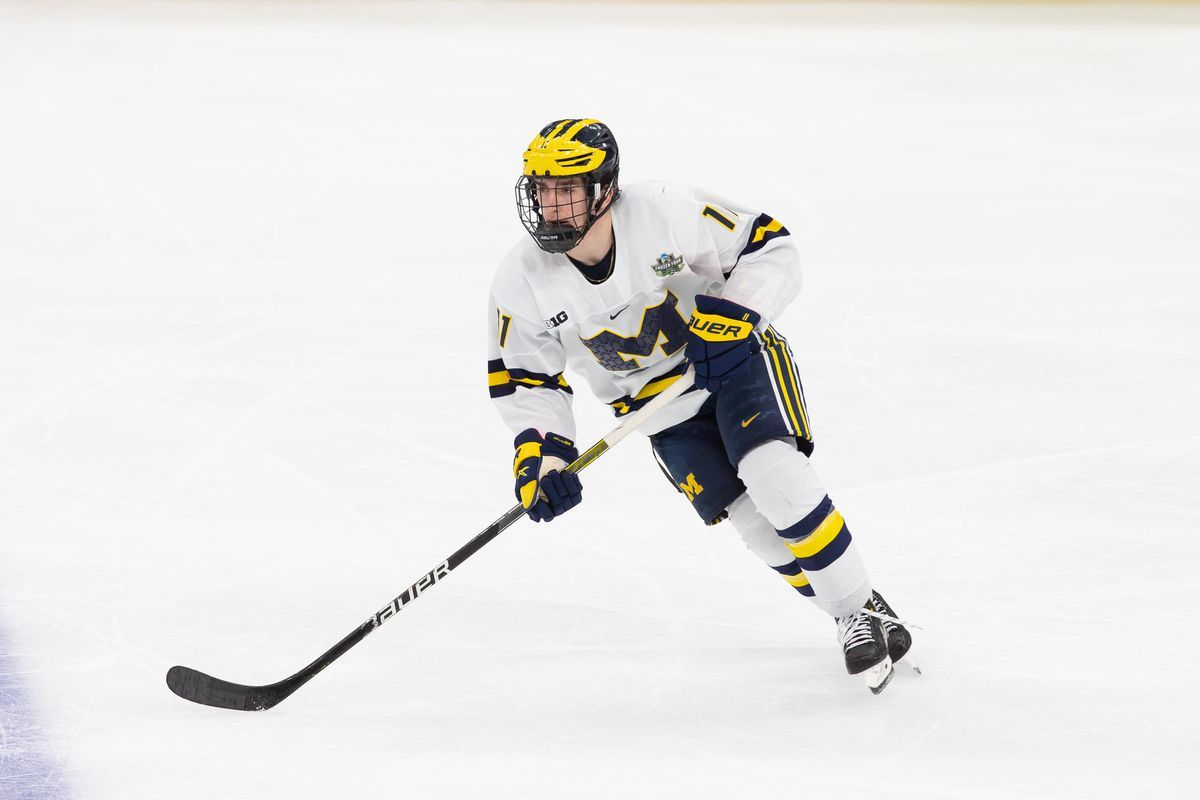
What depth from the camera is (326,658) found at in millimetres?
2639

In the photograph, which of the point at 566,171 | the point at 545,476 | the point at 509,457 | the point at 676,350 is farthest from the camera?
the point at 509,457

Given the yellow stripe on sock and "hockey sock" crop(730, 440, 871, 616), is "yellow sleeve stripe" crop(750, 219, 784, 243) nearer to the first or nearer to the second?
"hockey sock" crop(730, 440, 871, 616)

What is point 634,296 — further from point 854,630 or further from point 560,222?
point 854,630

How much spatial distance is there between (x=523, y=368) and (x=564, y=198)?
39cm

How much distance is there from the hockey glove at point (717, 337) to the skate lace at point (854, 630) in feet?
1.74

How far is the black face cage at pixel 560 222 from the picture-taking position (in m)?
2.52

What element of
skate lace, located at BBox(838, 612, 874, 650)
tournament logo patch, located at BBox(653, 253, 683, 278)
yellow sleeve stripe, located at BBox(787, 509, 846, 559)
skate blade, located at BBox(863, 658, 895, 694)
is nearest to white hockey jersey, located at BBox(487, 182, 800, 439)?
tournament logo patch, located at BBox(653, 253, 683, 278)

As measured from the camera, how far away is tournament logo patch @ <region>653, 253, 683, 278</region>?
2.64 meters

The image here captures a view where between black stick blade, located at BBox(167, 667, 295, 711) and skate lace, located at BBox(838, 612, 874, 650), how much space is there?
3.54ft

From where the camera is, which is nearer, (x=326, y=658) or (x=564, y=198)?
(x=564, y=198)

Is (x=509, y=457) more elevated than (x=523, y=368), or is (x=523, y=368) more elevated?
(x=523, y=368)

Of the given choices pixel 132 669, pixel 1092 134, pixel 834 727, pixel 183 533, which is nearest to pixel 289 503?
pixel 183 533

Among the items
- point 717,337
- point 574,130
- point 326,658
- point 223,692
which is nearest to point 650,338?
point 717,337

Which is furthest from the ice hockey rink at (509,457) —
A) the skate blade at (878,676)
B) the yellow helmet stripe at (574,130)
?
the yellow helmet stripe at (574,130)
